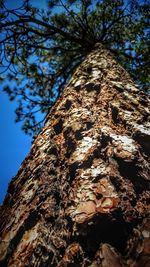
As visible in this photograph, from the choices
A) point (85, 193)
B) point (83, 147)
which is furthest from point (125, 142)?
point (85, 193)

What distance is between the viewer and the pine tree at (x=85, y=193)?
89 cm

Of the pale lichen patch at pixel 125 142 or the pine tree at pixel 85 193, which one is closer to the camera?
the pine tree at pixel 85 193

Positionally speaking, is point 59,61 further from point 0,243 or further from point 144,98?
point 0,243

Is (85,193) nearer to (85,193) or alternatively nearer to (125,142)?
(85,193)

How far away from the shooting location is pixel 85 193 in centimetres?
108

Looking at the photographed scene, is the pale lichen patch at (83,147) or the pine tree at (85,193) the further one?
the pale lichen patch at (83,147)

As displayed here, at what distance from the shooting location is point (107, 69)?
249 cm

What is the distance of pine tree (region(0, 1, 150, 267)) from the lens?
886 millimetres

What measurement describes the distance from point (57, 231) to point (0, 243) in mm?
256

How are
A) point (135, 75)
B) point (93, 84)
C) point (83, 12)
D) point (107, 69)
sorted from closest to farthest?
point (93, 84) → point (107, 69) → point (83, 12) → point (135, 75)

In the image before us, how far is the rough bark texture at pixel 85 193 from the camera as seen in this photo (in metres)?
0.89

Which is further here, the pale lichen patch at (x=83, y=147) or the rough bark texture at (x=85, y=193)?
the pale lichen patch at (x=83, y=147)

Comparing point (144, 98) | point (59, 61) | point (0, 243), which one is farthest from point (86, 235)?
point (59, 61)

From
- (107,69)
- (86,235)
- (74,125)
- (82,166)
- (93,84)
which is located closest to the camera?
(86,235)
